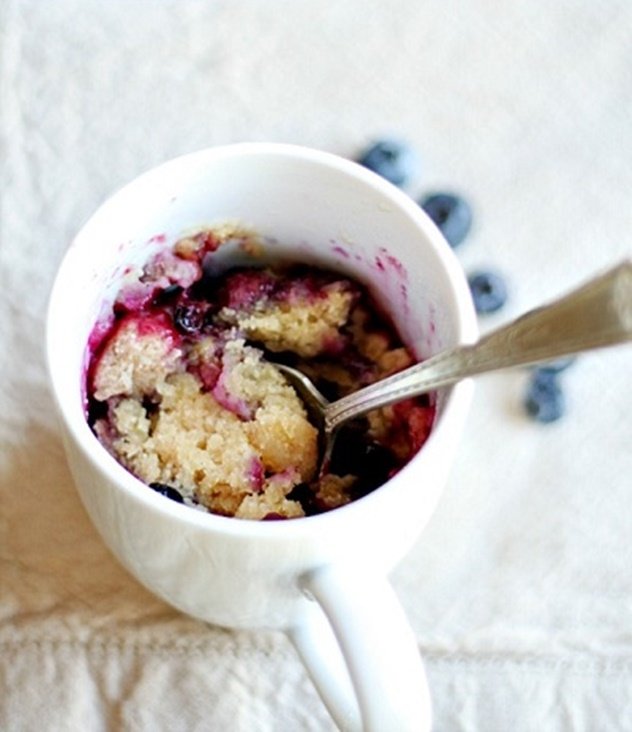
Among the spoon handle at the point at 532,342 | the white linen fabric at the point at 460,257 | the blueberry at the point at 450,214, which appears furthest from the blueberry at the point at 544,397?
the spoon handle at the point at 532,342

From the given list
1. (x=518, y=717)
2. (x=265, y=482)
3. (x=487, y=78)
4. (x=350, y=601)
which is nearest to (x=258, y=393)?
(x=265, y=482)

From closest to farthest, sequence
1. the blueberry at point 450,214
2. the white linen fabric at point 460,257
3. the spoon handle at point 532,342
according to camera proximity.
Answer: the spoon handle at point 532,342 < the white linen fabric at point 460,257 < the blueberry at point 450,214

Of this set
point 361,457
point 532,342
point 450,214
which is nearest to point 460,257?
point 450,214

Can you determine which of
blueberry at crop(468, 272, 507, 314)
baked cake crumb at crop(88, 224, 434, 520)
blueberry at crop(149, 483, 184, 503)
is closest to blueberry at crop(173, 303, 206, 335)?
baked cake crumb at crop(88, 224, 434, 520)

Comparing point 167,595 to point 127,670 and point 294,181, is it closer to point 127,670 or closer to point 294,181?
point 127,670

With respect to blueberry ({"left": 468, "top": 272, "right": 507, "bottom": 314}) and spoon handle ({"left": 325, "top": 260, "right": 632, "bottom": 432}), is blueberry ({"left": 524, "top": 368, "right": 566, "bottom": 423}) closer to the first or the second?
blueberry ({"left": 468, "top": 272, "right": 507, "bottom": 314})

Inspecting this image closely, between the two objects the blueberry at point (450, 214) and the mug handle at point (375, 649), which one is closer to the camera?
the mug handle at point (375, 649)

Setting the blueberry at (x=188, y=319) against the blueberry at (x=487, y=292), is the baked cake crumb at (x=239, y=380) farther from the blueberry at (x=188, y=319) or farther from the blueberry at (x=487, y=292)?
the blueberry at (x=487, y=292)
